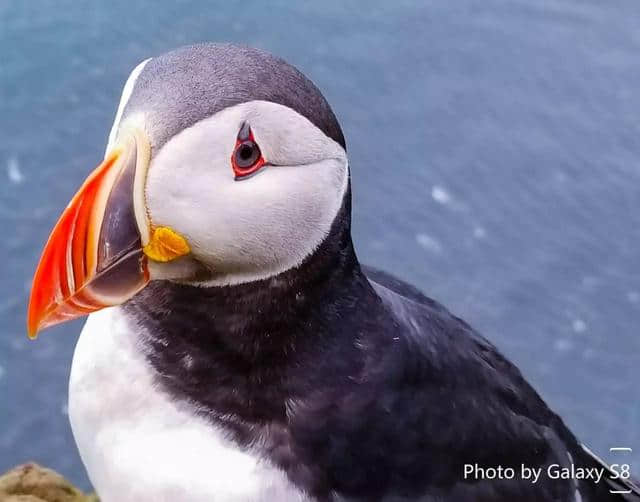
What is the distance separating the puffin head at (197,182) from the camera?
146 centimetres

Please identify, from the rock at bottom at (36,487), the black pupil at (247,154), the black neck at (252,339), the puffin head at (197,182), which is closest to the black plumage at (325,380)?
the black neck at (252,339)

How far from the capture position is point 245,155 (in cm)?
148

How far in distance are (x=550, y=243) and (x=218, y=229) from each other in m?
3.89

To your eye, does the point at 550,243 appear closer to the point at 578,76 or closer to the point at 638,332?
the point at 638,332

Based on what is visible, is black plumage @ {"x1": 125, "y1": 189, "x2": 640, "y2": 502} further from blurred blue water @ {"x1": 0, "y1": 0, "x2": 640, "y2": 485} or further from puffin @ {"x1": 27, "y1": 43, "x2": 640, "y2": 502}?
blurred blue water @ {"x1": 0, "y1": 0, "x2": 640, "y2": 485}

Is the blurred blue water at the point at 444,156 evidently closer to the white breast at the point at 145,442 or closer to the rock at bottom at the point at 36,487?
the rock at bottom at the point at 36,487

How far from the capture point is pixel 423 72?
5812mm

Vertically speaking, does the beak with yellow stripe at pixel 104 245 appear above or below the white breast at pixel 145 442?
above

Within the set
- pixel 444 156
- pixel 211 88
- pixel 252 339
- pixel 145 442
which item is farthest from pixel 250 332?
pixel 444 156

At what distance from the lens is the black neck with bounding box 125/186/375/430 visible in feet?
5.61

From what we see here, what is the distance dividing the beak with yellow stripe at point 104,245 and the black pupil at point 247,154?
133 millimetres

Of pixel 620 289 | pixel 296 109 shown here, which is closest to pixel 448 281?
pixel 620 289

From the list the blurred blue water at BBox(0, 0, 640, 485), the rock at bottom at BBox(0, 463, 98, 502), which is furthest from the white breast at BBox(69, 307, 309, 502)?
the blurred blue water at BBox(0, 0, 640, 485)

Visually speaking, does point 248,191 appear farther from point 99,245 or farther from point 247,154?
point 99,245
